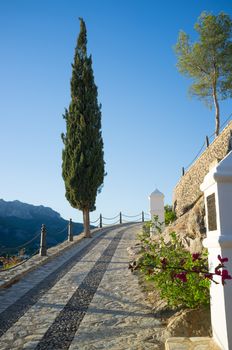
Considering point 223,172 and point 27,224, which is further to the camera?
point 27,224

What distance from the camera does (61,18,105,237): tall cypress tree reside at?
60.7 ft

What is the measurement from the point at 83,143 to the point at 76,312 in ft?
46.2

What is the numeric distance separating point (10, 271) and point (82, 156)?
33.3 ft

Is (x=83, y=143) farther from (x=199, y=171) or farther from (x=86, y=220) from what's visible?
(x=199, y=171)

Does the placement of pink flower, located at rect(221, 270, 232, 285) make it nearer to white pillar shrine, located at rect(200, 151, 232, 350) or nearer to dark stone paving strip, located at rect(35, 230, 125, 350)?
white pillar shrine, located at rect(200, 151, 232, 350)

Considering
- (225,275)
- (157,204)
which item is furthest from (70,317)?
(157,204)

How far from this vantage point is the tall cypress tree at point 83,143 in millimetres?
18516

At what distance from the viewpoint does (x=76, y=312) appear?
545 centimetres

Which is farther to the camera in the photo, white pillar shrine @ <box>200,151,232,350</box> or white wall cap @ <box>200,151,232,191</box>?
white wall cap @ <box>200,151,232,191</box>

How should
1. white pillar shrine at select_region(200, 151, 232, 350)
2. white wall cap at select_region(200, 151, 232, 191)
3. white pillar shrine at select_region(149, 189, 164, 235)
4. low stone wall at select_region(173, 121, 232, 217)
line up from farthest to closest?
white pillar shrine at select_region(149, 189, 164, 235) → low stone wall at select_region(173, 121, 232, 217) → white wall cap at select_region(200, 151, 232, 191) → white pillar shrine at select_region(200, 151, 232, 350)

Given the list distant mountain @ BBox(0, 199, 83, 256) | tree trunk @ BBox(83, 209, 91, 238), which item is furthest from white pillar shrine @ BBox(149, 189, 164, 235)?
distant mountain @ BBox(0, 199, 83, 256)

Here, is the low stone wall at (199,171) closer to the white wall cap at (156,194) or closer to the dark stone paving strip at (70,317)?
the white wall cap at (156,194)

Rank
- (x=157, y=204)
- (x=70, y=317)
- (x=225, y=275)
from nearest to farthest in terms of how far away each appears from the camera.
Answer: (x=225, y=275) → (x=70, y=317) → (x=157, y=204)

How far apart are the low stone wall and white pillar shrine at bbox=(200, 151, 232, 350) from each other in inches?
317
